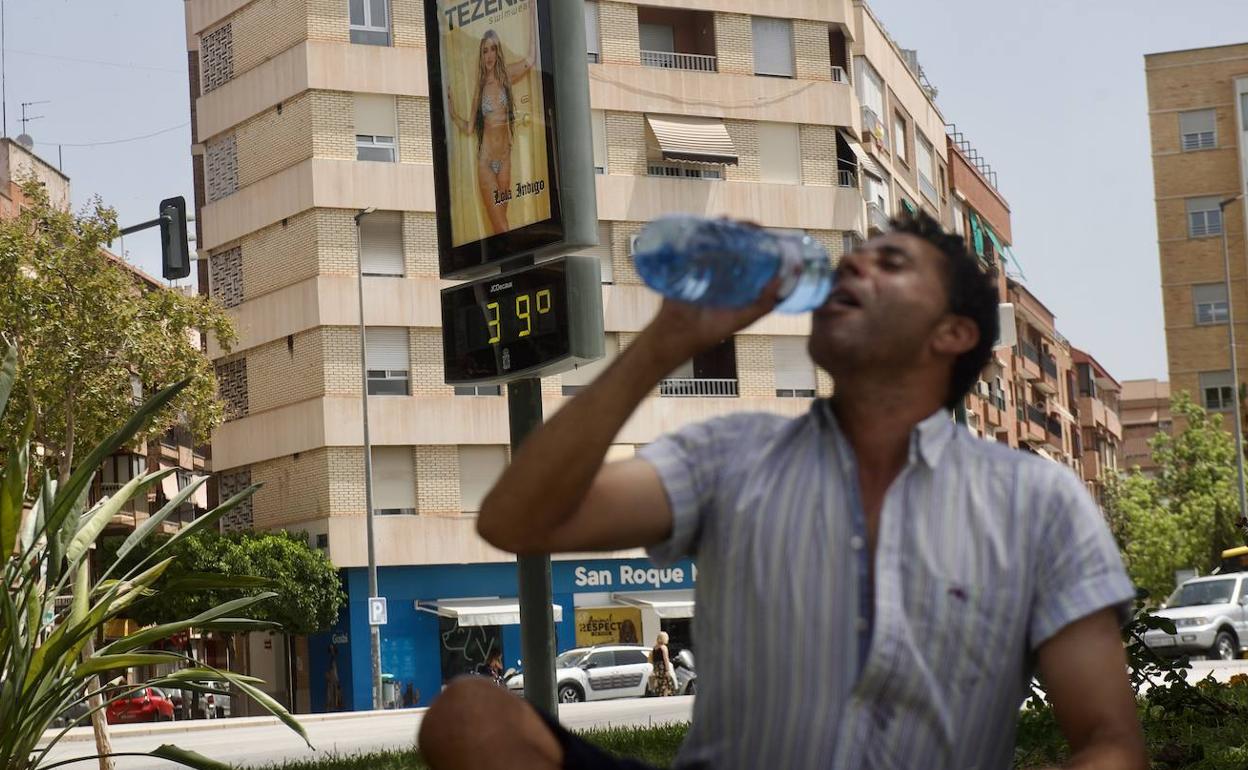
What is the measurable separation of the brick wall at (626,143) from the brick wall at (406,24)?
518 centimetres

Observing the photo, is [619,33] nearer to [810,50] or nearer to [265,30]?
[810,50]

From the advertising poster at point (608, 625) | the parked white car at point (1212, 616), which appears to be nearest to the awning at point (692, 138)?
the advertising poster at point (608, 625)

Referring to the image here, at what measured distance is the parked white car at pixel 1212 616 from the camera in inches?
1105

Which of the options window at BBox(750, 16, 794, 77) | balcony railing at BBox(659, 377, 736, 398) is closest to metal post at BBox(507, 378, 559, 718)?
balcony railing at BBox(659, 377, 736, 398)

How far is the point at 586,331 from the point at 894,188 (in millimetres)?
48333

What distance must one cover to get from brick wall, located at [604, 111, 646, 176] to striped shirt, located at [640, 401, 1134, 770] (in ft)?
148

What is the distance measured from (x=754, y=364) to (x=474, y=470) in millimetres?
8139

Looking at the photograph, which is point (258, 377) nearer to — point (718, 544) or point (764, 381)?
point (764, 381)

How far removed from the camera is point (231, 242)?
48.1 m

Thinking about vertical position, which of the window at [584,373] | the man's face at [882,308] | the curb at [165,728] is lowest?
the curb at [165,728]

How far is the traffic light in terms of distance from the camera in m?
24.5

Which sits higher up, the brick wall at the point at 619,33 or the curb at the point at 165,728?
the brick wall at the point at 619,33

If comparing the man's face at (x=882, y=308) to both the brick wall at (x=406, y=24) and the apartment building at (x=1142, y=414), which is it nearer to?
the brick wall at (x=406, y=24)

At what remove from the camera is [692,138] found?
48.6 m
